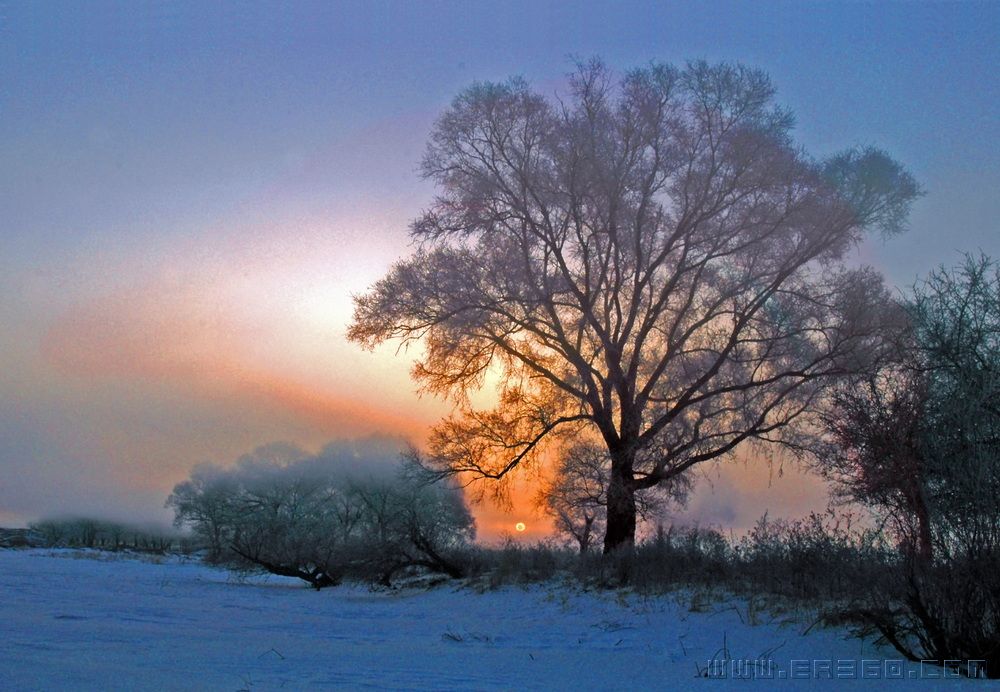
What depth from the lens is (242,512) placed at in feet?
120

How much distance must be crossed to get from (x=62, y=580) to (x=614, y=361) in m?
13.1

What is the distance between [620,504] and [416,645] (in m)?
7.32

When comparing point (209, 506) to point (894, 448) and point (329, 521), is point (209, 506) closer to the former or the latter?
point (329, 521)

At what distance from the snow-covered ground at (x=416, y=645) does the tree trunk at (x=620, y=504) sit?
8.61 ft

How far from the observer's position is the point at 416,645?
9.21 meters

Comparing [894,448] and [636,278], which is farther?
[636,278]

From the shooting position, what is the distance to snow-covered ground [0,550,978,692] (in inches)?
243

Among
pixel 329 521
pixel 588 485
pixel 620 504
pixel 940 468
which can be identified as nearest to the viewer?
pixel 940 468

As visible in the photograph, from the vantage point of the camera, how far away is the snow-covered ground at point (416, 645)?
20.2ft

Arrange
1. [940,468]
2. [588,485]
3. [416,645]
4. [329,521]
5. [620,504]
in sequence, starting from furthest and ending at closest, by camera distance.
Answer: [329,521]
[588,485]
[620,504]
[416,645]
[940,468]

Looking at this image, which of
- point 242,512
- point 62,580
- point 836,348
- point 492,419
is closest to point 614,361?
point 492,419

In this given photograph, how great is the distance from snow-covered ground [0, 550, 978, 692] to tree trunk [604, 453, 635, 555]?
2.62 meters

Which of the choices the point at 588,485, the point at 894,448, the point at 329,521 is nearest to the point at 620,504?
the point at 588,485

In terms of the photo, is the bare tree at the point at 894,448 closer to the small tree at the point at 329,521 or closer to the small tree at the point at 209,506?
the small tree at the point at 329,521
